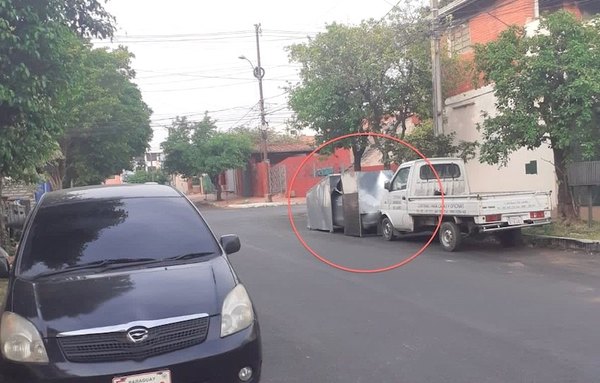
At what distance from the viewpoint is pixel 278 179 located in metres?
43.7

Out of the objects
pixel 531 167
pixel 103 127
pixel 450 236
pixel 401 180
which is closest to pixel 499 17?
pixel 531 167

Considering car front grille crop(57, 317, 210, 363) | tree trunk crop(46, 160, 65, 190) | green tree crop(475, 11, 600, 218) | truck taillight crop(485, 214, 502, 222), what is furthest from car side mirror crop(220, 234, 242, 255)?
tree trunk crop(46, 160, 65, 190)

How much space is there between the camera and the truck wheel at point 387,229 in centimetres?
1501

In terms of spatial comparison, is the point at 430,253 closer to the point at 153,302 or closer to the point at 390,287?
the point at 390,287

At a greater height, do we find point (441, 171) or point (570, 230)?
point (441, 171)

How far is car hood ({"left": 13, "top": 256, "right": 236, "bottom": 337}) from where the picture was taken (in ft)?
12.6

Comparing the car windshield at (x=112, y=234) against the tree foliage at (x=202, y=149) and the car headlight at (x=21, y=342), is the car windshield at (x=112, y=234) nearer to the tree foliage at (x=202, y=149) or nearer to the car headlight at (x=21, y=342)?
the car headlight at (x=21, y=342)

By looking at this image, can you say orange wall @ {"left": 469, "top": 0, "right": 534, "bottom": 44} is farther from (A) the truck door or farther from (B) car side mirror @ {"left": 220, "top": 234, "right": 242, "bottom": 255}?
(B) car side mirror @ {"left": 220, "top": 234, "right": 242, "bottom": 255}

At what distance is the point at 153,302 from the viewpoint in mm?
3967

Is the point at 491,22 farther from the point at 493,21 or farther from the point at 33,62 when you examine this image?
the point at 33,62

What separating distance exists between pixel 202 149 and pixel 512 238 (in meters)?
32.8

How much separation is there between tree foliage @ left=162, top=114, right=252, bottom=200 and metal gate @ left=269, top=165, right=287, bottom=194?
2.38 meters

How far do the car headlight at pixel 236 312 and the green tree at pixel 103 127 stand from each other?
1140 inches

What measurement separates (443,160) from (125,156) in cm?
2848
